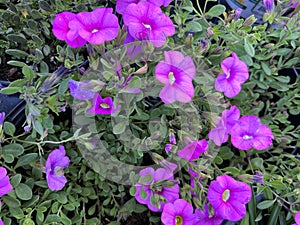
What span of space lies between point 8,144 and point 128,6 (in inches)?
16.9

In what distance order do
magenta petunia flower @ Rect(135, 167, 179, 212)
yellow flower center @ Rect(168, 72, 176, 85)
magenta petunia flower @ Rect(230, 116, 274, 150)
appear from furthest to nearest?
magenta petunia flower @ Rect(230, 116, 274, 150)
magenta petunia flower @ Rect(135, 167, 179, 212)
yellow flower center @ Rect(168, 72, 176, 85)

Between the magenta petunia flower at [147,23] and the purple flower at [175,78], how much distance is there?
0.05 metres

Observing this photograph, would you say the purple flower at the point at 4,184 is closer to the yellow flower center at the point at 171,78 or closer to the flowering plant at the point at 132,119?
the flowering plant at the point at 132,119

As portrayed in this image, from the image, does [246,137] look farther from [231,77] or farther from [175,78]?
[175,78]

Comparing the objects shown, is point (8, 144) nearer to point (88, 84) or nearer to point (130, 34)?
point (88, 84)

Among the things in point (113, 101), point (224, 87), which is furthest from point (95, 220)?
point (224, 87)

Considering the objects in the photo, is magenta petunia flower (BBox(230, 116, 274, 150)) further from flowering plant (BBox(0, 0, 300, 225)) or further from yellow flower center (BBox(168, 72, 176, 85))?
yellow flower center (BBox(168, 72, 176, 85))

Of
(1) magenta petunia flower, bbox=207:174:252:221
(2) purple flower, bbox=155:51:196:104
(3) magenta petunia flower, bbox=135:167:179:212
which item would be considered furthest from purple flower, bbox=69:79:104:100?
(1) magenta petunia flower, bbox=207:174:252:221

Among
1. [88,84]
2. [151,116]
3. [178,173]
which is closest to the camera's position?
[88,84]

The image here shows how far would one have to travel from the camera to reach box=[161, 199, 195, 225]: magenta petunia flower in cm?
87

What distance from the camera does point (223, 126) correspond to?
2.76 ft

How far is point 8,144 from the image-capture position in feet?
2.97

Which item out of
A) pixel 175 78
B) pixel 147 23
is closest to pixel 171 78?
pixel 175 78

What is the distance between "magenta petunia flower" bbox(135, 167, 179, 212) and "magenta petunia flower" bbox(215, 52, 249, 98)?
8.5 inches
